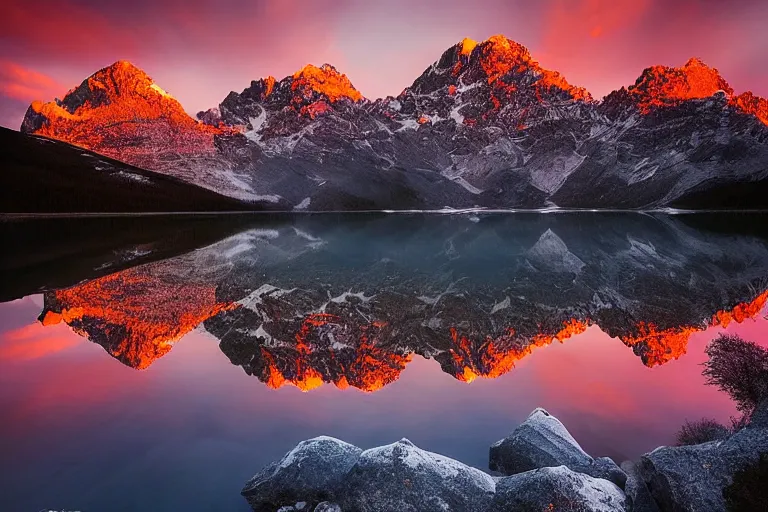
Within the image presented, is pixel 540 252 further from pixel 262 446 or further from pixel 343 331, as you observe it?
pixel 262 446

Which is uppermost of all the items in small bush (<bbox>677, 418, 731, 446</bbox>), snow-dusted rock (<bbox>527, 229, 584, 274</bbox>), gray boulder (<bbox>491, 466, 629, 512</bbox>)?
snow-dusted rock (<bbox>527, 229, 584, 274</bbox>)

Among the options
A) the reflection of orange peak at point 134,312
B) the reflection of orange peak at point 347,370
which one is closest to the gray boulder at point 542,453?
the reflection of orange peak at point 347,370

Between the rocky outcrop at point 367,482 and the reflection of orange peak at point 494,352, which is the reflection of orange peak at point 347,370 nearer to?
the reflection of orange peak at point 494,352

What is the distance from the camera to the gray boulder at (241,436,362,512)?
9539mm

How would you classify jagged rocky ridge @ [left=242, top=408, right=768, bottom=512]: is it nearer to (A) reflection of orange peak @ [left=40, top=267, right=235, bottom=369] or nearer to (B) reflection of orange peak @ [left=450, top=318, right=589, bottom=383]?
(B) reflection of orange peak @ [left=450, top=318, right=589, bottom=383]

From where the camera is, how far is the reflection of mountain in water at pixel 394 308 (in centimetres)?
1966

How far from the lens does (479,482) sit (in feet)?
29.8

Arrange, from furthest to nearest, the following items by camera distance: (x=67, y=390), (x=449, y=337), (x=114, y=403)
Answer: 1. (x=449, y=337)
2. (x=67, y=390)
3. (x=114, y=403)

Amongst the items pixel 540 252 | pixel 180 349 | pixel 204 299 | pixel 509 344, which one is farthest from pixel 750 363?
pixel 540 252

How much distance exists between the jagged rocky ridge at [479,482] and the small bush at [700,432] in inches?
93.8

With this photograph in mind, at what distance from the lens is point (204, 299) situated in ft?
101

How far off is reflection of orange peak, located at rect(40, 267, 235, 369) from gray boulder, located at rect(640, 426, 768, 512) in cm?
1839

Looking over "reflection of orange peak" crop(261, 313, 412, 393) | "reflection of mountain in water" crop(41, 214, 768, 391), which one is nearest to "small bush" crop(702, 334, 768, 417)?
"reflection of mountain in water" crop(41, 214, 768, 391)

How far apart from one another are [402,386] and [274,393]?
4755mm
